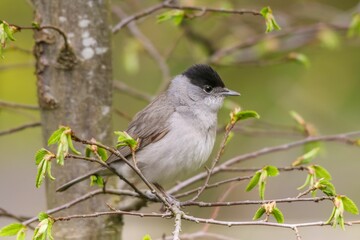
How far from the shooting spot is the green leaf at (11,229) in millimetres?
2820

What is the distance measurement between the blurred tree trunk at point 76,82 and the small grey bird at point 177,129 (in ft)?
0.63

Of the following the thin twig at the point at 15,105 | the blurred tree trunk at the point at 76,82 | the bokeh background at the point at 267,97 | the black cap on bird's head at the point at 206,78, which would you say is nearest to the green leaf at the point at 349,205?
the blurred tree trunk at the point at 76,82

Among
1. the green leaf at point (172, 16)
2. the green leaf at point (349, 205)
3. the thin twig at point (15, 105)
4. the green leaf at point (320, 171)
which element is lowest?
the green leaf at point (349, 205)

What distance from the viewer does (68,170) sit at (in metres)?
3.80

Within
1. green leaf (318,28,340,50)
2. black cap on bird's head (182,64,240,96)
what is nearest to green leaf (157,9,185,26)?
black cap on bird's head (182,64,240,96)

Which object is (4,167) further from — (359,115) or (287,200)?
(287,200)

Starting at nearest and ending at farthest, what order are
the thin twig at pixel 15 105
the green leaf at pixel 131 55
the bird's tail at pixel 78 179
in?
the bird's tail at pixel 78 179 → the thin twig at pixel 15 105 → the green leaf at pixel 131 55

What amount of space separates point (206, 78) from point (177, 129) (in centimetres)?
48

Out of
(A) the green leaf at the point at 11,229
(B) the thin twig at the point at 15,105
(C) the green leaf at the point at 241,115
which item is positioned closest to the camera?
(A) the green leaf at the point at 11,229

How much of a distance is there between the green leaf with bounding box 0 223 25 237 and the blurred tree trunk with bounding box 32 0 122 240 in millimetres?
916

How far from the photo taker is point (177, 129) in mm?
4141

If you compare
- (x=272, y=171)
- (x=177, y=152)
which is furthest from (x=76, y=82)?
(x=272, y=171)

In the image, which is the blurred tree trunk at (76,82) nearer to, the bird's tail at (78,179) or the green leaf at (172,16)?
the bird's tail at (78,179)

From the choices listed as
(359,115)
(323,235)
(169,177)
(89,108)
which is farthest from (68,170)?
(359,115)
